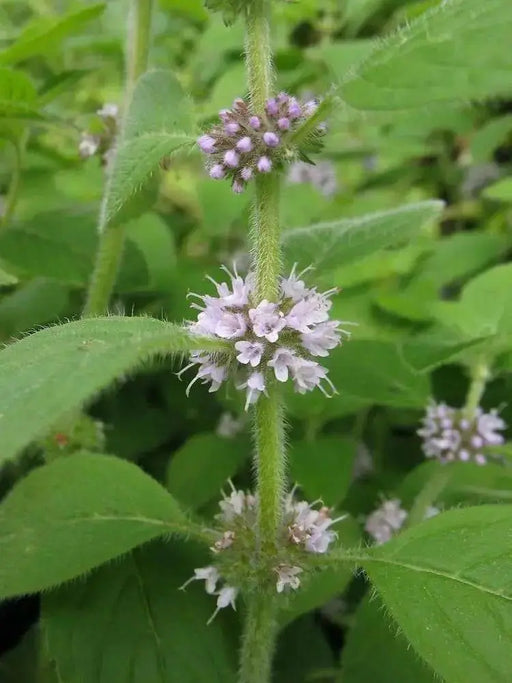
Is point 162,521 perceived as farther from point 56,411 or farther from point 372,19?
point 372,19

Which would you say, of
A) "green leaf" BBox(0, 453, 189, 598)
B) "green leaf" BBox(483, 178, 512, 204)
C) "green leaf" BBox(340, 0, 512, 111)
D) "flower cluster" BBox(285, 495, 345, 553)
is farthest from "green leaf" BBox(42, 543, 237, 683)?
"green leaf" BBox(483, 178, 512, 204)

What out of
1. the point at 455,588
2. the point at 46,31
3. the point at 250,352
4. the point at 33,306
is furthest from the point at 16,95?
the point at 455,588

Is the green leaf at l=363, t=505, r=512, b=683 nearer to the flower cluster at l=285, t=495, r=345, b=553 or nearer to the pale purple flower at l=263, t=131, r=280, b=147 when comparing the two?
the flower cluster at l=285, t=495, r=345, b=553

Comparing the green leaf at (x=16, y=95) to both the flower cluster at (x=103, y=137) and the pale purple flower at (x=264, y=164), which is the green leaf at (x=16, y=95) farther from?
the pale purple flower at (x=264, y=164)

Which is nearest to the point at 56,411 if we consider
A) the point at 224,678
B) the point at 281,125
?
the point at 281,125

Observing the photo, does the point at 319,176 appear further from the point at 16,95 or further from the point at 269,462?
the point at 269,462
